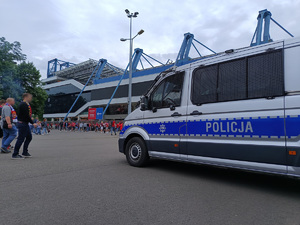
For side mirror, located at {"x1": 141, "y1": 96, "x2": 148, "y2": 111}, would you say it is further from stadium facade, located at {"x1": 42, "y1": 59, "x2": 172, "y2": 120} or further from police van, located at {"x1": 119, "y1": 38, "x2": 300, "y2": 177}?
stadium facade, located at {"x1": 42, "y1": 59, "x2": 172, "y2": 120}

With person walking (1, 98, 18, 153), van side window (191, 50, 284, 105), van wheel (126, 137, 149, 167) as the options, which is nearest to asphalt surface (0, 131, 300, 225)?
van wheel (126, 137, 149, 167)

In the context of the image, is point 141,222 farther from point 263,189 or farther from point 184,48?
point 184,48

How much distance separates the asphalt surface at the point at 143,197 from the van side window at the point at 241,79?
149 centimetres

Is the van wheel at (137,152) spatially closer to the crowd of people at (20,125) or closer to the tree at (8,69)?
the crowd of people at (20,125)

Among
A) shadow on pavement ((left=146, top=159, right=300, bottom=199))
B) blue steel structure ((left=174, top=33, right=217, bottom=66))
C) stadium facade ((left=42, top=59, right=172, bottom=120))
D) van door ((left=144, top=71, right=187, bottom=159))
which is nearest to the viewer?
shadow on pavement ((left=146, top=159, right=300, bottom=199))

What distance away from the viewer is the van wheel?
497 centimetres

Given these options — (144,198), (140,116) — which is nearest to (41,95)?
(140,116)

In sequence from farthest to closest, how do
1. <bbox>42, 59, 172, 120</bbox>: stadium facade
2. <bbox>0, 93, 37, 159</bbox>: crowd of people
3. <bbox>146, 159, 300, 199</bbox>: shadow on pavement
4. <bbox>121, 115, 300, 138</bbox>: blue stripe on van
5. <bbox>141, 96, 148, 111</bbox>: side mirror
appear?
<bbox>42, 59, 172, 120</bbox>: stadium facade < <bbox>0, 93, 37, 159</bbox>: crowd of people < <bbox>141, 96, 148, 111</bbox>: side mirror < <bbox>146, 159, 300, 199</bbox>: shadow on pavement < <bbox>121, 115, 300, 138</bbox>: blue stripe on van

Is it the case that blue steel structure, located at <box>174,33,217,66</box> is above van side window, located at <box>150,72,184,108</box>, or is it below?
above

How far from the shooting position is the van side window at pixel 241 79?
3.29 m

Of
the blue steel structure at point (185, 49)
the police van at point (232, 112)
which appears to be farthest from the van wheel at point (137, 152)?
the blue steel structure at point (185, 49)

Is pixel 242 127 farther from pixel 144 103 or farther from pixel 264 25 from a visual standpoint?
pixel 264 25

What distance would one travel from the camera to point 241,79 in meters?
3.64

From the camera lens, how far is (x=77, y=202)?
2.87 m
